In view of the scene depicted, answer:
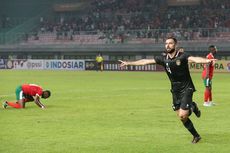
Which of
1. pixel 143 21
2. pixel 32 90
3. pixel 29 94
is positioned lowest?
pixel 29 94

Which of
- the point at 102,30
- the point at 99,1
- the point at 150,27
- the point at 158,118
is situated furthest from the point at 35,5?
the point at 158,118

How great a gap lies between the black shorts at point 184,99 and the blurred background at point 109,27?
49381 millimetres

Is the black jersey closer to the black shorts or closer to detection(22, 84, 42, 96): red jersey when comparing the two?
the black shorts

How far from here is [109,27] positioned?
7300 centimetres

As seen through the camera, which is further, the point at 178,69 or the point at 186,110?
the point at 178,69

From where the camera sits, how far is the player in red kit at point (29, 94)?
1948cm

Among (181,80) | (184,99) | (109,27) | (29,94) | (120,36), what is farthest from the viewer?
(109,27)

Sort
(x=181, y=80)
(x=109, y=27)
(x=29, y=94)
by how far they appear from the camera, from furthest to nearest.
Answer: (x=109, y=27) → (x=29, y=94) → (x=181, y=80)

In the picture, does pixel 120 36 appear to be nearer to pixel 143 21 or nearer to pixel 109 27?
pixel 109 27

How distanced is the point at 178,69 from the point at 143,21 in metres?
60.7

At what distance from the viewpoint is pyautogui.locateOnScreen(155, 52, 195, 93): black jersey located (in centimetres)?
1199

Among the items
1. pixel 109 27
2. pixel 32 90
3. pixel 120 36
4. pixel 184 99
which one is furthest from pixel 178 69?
pixel 109 27

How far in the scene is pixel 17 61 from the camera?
71.8m

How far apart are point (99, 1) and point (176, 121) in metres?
65.2
